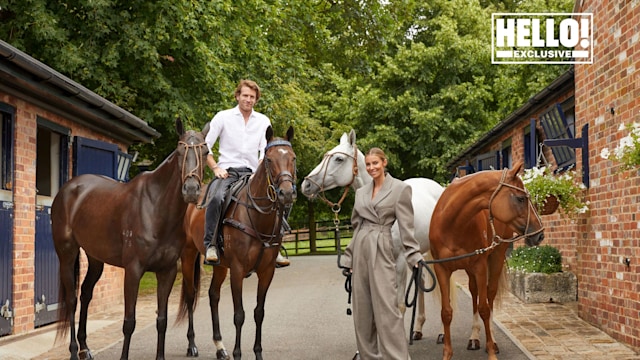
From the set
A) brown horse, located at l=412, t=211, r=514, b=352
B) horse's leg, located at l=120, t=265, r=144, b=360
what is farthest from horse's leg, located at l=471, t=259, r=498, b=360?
horse's leg, located at l=120, t=265, r=144, b=360

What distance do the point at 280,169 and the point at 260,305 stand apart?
1499mm

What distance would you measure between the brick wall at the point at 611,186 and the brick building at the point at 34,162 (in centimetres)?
690

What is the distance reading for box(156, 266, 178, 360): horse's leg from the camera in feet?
23.7

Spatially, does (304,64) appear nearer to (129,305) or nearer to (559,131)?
(559,131)

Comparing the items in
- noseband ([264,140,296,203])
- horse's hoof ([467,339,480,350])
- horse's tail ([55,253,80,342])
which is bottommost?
horse's hoof ([467,339,480,350])

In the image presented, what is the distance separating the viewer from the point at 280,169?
7.14 meters

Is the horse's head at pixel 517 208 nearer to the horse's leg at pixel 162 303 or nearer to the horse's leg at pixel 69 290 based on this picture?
the horse's leg at pixel 162 303

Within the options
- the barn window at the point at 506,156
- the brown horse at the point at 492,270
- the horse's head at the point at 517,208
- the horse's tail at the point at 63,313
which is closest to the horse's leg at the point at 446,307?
the brown horse at the point at 492,270

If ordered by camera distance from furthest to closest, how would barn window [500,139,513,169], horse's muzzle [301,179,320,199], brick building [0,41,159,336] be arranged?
barn window [500,139,513,169] → brick building [0,41,159,336] → horse's muzzle [301,179,320,199]

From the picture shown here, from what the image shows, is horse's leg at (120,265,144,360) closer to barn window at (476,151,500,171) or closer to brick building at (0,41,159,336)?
brick building at (0,41,159,336)

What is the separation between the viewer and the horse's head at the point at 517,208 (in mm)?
7102

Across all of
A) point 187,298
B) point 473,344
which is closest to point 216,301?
point 187,298

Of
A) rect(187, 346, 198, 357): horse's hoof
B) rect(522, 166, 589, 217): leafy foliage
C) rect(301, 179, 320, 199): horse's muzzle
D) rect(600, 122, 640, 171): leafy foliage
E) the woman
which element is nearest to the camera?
the woman

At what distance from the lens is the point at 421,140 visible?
1184 inches
